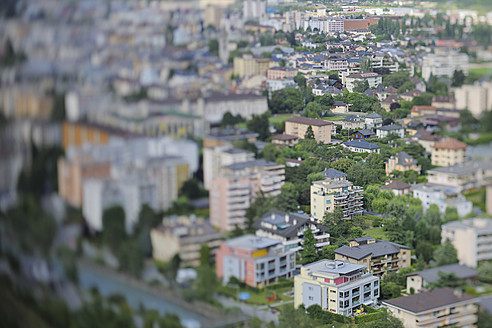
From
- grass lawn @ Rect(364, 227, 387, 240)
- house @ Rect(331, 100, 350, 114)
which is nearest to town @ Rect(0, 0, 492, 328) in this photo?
house @ Rect(331, 100, 350, 114)

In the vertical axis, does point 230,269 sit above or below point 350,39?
below

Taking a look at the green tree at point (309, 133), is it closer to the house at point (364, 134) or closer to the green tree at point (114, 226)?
the house at point (364, 134)

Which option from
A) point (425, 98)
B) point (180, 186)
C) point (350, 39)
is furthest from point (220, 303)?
point (350, 39)

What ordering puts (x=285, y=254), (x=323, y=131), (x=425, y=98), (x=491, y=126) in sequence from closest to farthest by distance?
(x=491, y=126), (x=425, y=98), (x=285, y=254), (x=323, y=131)

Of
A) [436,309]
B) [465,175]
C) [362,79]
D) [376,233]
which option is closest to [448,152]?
[465,175]

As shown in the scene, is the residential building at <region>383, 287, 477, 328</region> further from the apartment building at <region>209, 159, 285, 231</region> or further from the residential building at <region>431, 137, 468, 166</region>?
the apartment building at <region>209, 159, 285, 231</region>

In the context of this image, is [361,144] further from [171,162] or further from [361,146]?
[171,162]

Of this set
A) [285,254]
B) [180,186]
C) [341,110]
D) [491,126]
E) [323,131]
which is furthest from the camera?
[341,110]

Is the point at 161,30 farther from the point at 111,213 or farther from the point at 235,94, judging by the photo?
the point at 111,213
